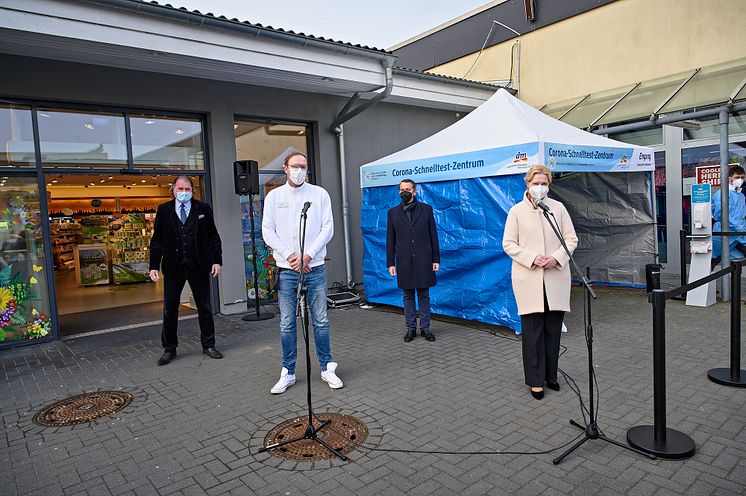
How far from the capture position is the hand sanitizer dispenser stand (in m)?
6.98

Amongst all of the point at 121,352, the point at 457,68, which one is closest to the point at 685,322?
the point at 121,352

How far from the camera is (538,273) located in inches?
151

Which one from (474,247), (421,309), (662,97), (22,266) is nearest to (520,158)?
(474,247)

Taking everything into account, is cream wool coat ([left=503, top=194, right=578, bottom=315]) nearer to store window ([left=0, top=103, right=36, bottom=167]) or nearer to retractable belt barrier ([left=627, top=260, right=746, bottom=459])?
retractable belt barrier ([left=627, top=260, right=746, bottom=459])

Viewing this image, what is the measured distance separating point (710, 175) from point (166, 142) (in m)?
9.46

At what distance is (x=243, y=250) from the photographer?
26.4ft

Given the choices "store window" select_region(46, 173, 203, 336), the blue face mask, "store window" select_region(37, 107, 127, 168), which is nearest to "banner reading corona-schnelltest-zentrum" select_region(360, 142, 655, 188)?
the blue face mask

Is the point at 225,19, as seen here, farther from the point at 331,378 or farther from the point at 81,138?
the point at 331,378

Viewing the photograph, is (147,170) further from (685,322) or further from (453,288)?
(685,322)

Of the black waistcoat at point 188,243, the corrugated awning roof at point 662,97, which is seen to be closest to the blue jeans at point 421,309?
the black waistcoat at point 188,243

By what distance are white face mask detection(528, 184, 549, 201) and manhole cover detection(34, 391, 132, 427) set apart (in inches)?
149

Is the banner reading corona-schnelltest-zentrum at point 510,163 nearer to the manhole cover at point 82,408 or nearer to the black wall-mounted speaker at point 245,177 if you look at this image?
the black wall-mounted speaker at point 245,177

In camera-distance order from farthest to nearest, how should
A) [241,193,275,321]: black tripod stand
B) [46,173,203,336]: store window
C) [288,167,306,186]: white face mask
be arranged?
1. [46,173,203,336]: store window
2. [241,193,275,321]: black tripod stand
3. [288,167,306,186]: white face mask

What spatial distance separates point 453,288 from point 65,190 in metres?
11.1
